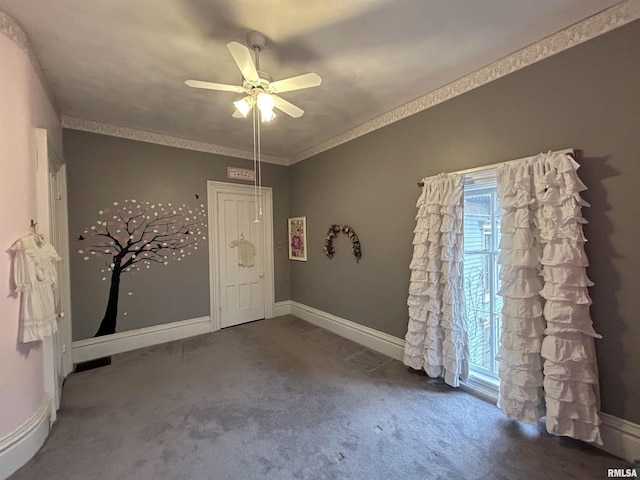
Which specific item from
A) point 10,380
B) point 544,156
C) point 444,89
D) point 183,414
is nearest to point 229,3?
point 444,89

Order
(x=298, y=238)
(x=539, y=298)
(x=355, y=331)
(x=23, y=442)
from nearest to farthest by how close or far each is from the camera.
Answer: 1. (x=23, y=442)
2. (x=539, y=298)
3. (x=355, y=331)
4. (x=298, y=238)

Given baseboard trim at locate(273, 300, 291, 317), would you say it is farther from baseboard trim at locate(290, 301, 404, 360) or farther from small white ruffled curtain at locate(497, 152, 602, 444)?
small white ruffled curtain at locate(497, 152, 602, 444)

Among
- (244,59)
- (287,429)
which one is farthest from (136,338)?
(244,59)

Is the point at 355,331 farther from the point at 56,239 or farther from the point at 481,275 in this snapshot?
the point at 56,239

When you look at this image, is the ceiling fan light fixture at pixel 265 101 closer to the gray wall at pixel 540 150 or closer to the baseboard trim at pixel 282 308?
the gray wall at pixel 540 150

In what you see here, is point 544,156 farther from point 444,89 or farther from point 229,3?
point 229,3

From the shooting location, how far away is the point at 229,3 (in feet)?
5.10

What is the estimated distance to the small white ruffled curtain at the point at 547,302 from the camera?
1.72m

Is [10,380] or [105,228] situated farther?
[105,228]

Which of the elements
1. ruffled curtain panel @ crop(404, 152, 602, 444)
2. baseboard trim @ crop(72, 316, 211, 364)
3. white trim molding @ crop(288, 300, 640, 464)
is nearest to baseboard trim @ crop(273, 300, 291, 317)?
white trim molding @ crop(288, 300, 640, 464)

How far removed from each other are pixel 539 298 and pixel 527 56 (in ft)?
5.71

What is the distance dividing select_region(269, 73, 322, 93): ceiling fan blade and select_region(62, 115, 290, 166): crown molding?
95.2 inches

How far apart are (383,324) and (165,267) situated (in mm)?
2845

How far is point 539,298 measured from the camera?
192 centimetres
